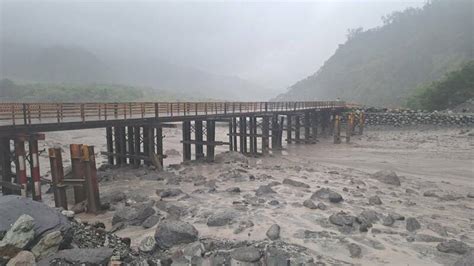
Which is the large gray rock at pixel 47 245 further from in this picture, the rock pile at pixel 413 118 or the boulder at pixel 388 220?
the rock pile at pixel 413 118

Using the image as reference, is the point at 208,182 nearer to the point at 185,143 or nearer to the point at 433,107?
the point at 185,143

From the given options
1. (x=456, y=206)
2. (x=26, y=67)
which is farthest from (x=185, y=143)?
(x=26, y=67)

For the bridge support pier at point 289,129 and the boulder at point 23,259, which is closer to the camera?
the boulder at point 23,259

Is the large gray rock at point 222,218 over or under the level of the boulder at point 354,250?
over

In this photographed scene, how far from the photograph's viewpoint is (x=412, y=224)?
35.5ft

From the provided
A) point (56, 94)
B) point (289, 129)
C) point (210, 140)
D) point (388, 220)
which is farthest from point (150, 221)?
point (56, 94)

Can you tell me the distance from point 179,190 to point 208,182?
7.05 feet

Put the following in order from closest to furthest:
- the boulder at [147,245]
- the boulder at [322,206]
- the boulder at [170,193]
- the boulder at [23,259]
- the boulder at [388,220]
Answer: the boulder at [23,259], the boulder at [147,245], the boulder at [388,220], the boulder at [322,206], the boulder at [170,193]

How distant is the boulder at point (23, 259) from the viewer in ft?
22.8

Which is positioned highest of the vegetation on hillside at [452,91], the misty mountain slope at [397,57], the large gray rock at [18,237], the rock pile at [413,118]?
the misty mountain slope at [397,57]

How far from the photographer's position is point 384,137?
37.5 m

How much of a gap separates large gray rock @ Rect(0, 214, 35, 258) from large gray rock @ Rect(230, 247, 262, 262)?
4.53 metres

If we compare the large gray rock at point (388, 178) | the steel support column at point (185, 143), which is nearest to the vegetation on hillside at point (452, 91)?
the large gray rock at point (388, 178)

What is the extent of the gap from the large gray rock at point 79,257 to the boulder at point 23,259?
0.17 metres
